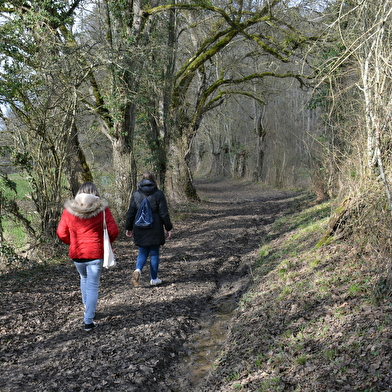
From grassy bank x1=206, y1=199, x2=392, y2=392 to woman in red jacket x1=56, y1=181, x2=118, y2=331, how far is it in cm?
202

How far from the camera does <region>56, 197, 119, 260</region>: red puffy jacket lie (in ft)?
17.1

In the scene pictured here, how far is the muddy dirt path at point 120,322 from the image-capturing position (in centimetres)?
Answer: 427

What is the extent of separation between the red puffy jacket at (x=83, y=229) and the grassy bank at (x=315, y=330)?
2.25m

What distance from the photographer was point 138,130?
15.3 meters

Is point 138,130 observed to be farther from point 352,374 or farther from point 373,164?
point 352,374

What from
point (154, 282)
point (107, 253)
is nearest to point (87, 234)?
point (107, 253)

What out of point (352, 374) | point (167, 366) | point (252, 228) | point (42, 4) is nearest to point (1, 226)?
point (167, 366)

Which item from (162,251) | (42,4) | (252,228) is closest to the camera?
(42,4)

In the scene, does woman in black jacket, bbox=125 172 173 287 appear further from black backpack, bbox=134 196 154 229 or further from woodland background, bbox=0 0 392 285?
woodland background, bbox=0 0 392 285

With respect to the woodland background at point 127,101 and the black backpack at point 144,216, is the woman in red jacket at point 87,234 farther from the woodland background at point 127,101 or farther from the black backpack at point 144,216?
the woodland background at point 127,101

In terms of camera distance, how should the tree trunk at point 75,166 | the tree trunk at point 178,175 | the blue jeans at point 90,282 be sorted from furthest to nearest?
the tree trunk at point 178,175 → the tree trunk at point 75,166 → the blue jeans at point 90,282

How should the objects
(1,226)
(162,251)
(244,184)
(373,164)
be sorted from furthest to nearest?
1. (244,184)
2. (162,251)
3. (1,226)
4. (373,164)

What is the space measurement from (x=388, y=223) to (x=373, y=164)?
1.49 metres

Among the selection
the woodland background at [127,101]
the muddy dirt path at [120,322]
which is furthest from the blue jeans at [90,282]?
the woodland background at [127,101]
